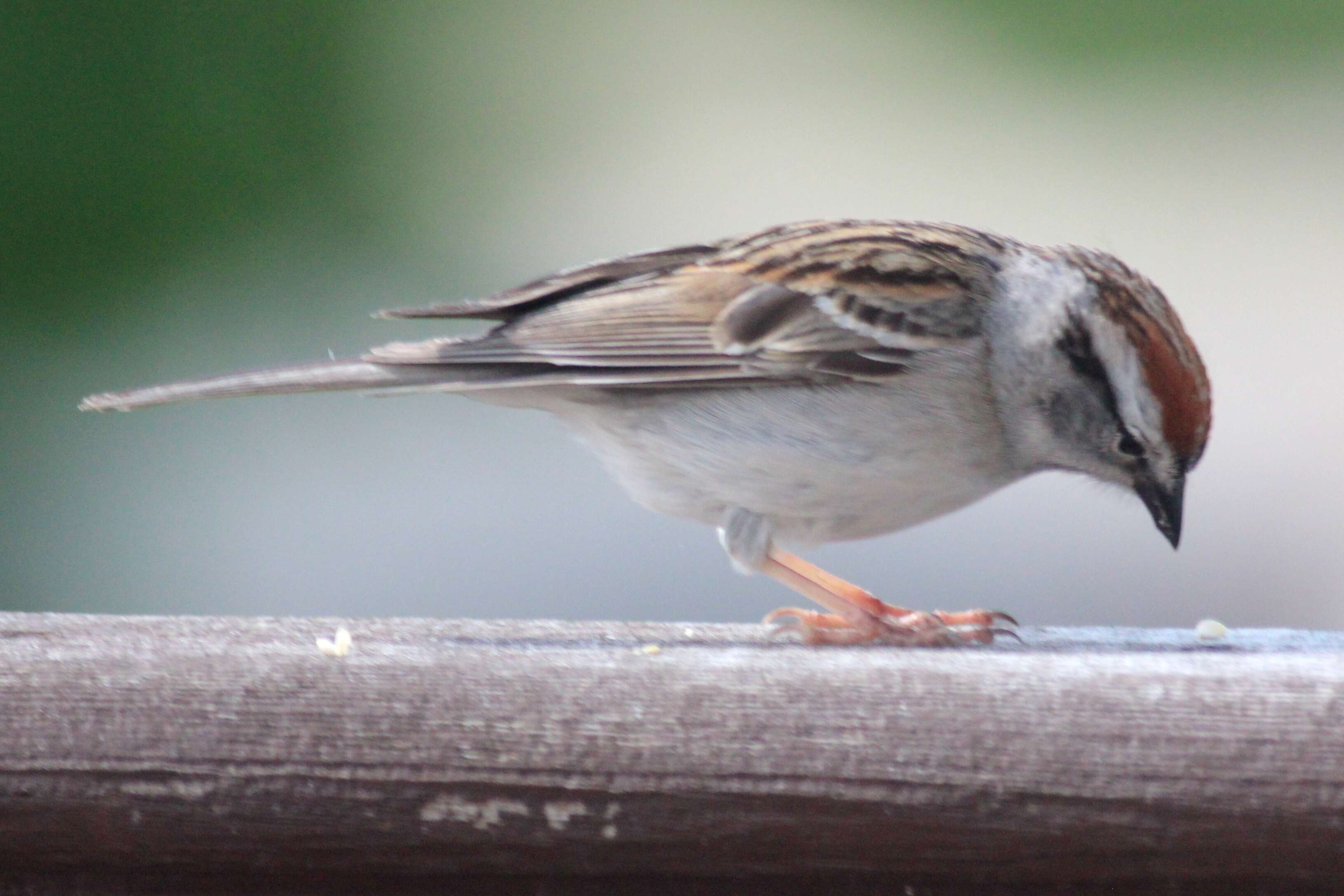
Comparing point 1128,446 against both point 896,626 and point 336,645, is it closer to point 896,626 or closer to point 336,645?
point 896,626

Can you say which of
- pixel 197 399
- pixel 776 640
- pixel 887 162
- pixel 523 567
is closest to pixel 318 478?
pixel 523 567

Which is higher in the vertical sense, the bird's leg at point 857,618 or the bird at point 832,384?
the bird at point 832,384

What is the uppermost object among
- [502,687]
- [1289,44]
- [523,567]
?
[1289,44]

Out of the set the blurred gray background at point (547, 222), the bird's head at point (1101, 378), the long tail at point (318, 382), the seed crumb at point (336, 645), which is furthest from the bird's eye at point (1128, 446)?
the blurred gray background at point (547, 222)

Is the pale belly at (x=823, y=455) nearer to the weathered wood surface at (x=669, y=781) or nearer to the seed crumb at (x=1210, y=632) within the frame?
the seed crumb at (x=1210, y=632)

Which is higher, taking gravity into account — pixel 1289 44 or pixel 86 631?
pixel 1289 44

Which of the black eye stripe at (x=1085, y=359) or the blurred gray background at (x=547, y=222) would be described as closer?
the black eye stripe at (x=1085, y=359)

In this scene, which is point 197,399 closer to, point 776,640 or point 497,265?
point 776,640
